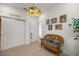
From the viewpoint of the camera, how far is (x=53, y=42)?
2211 millimetres

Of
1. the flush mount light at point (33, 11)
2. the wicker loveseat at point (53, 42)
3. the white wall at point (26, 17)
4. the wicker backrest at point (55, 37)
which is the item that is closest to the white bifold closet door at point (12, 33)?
the white wall at point (26, 17)

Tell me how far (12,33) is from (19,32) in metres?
0.17

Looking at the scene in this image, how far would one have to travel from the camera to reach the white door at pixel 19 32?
2201mm

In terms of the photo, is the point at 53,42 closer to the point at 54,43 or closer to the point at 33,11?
the point at 54,43

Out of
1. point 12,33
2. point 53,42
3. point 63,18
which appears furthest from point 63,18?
point 12,33

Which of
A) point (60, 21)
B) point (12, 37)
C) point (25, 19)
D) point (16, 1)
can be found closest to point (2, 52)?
point (12, 37)

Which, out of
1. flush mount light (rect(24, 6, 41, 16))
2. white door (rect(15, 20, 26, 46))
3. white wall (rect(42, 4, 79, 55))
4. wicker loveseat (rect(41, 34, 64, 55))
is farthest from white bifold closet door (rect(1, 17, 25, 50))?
white wall (rect(42, 4, 79, 55))

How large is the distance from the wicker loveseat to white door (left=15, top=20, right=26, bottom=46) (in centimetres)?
52

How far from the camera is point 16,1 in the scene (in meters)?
2.06

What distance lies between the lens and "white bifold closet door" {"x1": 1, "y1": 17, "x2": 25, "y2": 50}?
6.90ft

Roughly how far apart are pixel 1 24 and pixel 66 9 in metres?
1.57

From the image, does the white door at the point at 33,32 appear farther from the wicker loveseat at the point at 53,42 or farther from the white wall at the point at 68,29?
the white wall at the point at 68,29

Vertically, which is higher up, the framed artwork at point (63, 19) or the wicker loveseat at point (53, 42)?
the framed artwork at point (63, 19)

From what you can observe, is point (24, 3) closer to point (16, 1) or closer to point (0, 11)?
point (16, 1)
